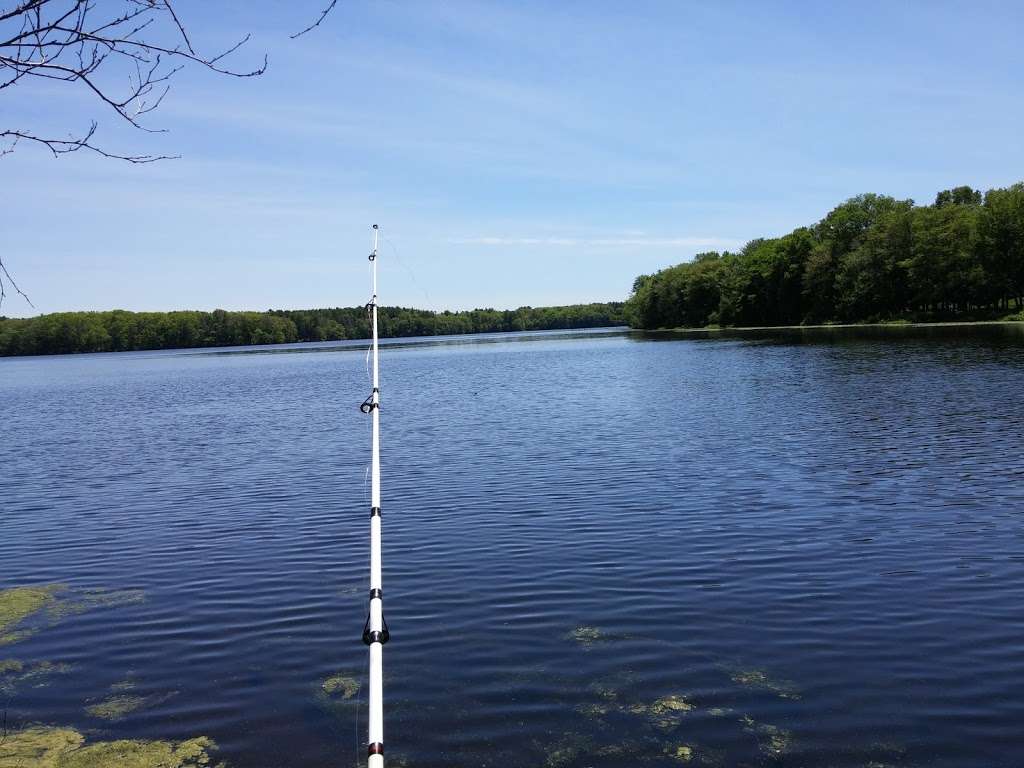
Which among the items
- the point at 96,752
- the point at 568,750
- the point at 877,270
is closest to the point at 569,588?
the point at 568,750

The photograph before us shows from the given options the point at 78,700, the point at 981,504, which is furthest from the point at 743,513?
the point at 78,700

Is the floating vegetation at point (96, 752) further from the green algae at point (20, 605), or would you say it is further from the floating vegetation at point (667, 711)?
the floating vegetation at point (667, 711)

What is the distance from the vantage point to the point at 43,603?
11.8 m

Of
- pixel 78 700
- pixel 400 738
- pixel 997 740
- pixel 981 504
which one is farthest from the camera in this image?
pixel 981 504

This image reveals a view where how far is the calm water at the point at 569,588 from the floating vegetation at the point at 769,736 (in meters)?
0.06

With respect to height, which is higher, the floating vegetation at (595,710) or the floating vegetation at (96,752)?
the floating vegetation at (595,710)

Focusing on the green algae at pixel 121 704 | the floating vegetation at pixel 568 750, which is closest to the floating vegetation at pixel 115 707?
the green algae at pixel 121 704

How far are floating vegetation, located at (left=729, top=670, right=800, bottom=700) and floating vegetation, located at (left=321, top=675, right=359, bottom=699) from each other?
3783 millimetres

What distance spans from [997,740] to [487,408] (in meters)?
30.4

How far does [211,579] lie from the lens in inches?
498

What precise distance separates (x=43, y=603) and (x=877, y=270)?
117 meters

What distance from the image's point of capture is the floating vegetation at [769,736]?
6.75 m

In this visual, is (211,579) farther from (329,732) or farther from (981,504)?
(981,504)

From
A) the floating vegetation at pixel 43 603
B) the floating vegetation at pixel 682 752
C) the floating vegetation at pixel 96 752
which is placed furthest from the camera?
the floating vegetation at pixel 43 603
